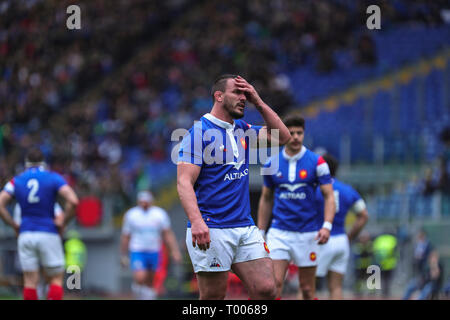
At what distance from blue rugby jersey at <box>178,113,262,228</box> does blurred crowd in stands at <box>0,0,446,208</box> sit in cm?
1553

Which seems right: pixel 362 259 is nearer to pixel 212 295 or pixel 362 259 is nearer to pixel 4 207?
pixel 4 207

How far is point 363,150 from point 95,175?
28.2 feet

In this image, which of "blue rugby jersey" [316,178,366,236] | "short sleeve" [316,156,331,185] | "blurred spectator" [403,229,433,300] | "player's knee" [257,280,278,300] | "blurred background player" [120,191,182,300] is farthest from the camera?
"blurred spectator" [403,229,433,300]

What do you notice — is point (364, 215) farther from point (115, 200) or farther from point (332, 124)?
point (115, 200)

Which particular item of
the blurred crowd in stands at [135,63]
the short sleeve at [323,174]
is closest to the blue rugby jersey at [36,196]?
the short sleeve at [323,174]

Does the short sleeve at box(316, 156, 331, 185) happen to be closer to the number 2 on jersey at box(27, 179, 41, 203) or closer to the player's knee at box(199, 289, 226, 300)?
the player's knee at box(199, 289, 226, 300)

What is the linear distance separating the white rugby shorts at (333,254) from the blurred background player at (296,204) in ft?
3.74

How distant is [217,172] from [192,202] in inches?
19.1

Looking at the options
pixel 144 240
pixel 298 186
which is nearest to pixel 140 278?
pixel 144 240

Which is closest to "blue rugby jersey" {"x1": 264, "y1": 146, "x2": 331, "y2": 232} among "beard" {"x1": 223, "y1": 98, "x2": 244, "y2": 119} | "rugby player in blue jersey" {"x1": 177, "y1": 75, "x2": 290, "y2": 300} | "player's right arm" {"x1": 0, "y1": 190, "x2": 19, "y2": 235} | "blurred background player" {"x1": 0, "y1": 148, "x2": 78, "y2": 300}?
"rugby player in blue jersey" {"x1": 177, "y1": 75, "x2": 290, "y2": 300}

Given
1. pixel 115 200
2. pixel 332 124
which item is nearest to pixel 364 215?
pixel 332 124

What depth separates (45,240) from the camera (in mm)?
9758

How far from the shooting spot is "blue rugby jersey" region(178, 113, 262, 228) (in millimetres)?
6742

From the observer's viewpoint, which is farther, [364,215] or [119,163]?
[119,163]
